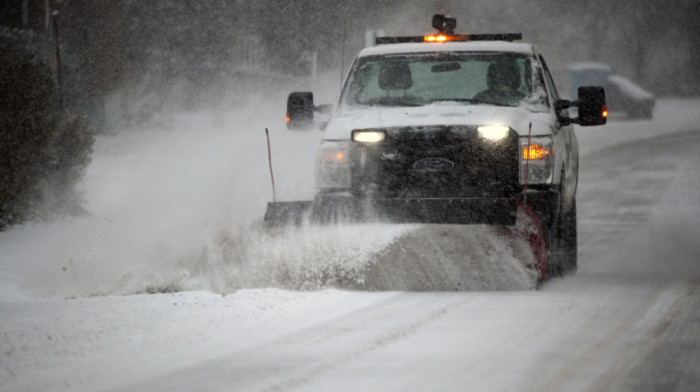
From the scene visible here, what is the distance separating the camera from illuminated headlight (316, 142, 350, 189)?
878cm

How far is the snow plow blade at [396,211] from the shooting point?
819 cm

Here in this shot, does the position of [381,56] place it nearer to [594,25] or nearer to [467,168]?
[467,168]

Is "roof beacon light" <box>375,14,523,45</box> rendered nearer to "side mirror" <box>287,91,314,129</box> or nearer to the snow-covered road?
"side mirror" <box>287,91,314,129</box>

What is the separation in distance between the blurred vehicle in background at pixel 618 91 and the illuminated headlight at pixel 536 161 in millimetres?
35671

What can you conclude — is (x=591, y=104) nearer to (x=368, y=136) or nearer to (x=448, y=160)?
(x=448, y=160)

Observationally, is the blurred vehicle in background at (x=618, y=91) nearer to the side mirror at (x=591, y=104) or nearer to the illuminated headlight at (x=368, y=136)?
the side mirror at (x=591, y=104)

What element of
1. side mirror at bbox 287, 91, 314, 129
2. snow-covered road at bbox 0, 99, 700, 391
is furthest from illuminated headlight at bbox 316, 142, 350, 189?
side mirror at bbox 287, 91, 314, 129

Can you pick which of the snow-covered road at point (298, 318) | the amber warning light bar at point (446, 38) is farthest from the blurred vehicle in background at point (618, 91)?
the amber warning light bar at point (446, 38)

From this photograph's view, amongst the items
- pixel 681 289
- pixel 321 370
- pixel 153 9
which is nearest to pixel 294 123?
pixel 681 289

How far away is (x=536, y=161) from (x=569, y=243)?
1.69m

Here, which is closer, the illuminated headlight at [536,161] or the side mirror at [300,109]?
the illuminated headlight at [536,161]

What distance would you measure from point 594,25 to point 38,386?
69.9 metres

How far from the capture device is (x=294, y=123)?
9.59m

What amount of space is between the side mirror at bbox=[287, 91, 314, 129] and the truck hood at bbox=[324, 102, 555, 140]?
0.29 m
